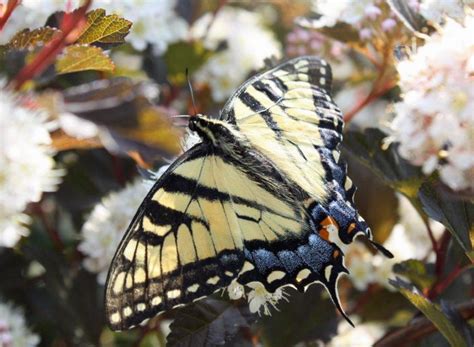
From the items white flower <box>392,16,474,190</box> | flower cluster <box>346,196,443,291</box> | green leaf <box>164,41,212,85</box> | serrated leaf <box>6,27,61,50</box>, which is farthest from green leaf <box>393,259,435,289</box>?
green leaf <box>164,41,212,85</box>

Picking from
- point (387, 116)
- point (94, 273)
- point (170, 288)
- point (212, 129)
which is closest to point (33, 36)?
point (212, 129)

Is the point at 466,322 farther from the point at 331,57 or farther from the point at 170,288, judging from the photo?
the point at 331,57

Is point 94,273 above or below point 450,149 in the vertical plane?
below

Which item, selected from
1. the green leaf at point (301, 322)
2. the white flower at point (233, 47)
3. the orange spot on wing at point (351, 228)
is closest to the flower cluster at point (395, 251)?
the green leaf at point (301, 322)

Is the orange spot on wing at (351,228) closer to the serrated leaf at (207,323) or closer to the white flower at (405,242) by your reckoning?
the serrated leaf at (207,323)

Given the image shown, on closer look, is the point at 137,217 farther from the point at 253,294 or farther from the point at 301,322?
the point at 301,322
